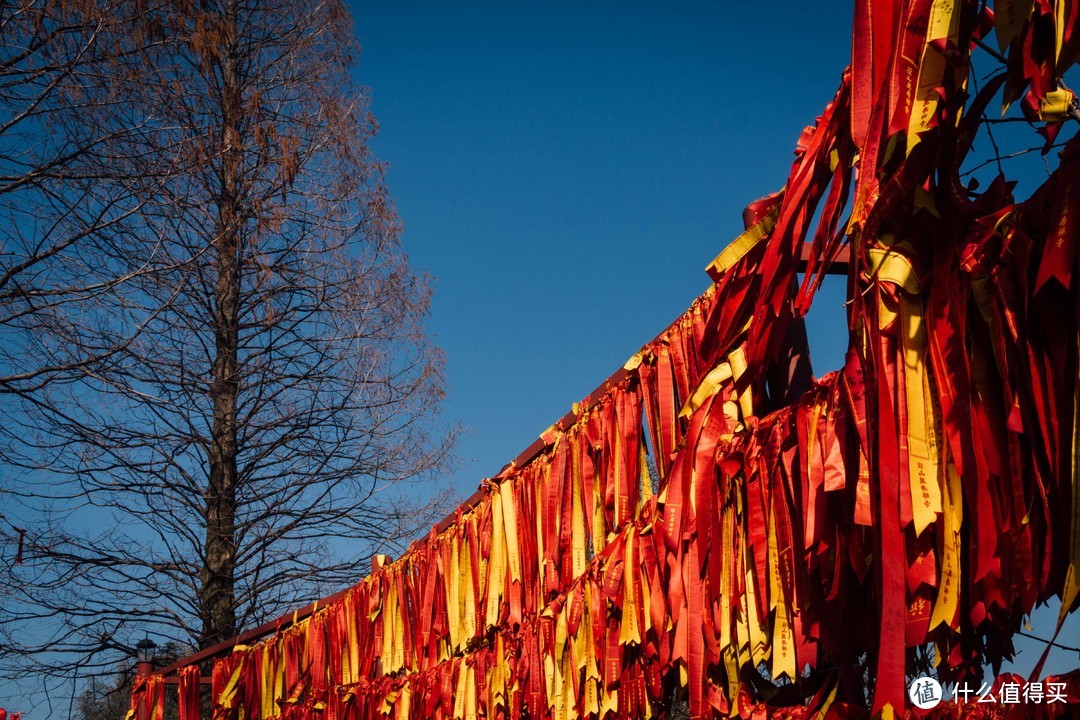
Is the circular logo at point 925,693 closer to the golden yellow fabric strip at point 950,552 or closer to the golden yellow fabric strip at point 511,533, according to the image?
the golden yellow fabric strip at point 950,552

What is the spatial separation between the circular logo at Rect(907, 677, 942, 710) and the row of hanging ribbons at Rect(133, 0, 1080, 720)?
4cm

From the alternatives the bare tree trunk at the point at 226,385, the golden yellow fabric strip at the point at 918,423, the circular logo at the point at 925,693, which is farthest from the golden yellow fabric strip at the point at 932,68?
the bare tree trunk at the point at 226,385

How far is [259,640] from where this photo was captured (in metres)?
5.42

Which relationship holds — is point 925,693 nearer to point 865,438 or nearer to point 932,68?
point 865,438

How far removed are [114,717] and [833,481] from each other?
861cm

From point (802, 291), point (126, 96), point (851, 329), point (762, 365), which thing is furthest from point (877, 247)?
point (126, 96)

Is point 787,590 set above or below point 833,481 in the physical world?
below

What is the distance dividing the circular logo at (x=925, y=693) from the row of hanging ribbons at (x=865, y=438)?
0.13 feet

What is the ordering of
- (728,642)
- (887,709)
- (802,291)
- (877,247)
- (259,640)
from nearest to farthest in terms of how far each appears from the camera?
(887,709), (877,247), (802,291), (728,642), (259,640)

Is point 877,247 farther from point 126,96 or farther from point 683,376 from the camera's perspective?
point 126,96

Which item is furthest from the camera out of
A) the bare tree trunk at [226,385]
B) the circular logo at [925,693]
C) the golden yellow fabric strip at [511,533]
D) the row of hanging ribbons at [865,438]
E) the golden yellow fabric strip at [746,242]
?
the bare tree trunk at [226,385]

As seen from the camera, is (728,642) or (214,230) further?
(214,230)

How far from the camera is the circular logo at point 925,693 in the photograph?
149cm

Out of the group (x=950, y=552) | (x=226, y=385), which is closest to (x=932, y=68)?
(x=950, y=552)
